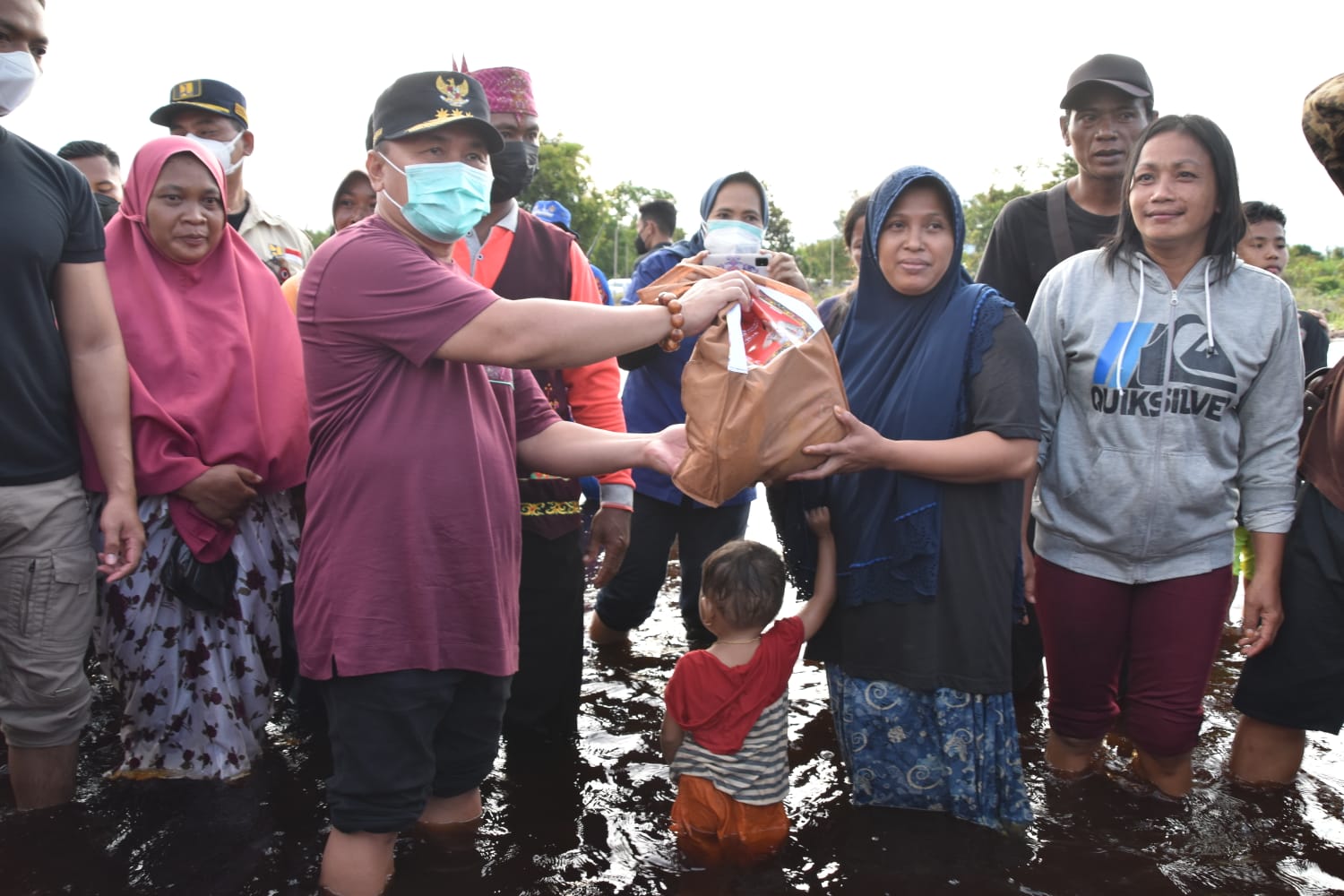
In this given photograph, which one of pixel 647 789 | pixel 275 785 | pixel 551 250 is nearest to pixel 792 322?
pixel 551 250

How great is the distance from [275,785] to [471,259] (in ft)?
6.18

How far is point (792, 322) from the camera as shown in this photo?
2.59 metres

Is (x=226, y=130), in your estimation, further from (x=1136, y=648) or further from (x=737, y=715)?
(x=1136, y=648)

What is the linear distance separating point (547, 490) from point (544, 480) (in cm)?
4

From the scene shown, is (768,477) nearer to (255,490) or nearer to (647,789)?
(647,789)

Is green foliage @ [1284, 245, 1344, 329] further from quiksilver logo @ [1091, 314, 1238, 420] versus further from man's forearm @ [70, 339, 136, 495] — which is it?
man's forearm @ [70, 339, 136, 495]

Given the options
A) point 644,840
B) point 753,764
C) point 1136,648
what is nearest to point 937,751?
point 753,764

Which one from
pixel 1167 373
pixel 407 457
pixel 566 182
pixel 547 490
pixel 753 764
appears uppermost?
pixel 566 182

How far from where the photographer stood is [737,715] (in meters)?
2.79

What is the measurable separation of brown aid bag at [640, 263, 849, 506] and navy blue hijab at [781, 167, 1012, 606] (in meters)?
0.29

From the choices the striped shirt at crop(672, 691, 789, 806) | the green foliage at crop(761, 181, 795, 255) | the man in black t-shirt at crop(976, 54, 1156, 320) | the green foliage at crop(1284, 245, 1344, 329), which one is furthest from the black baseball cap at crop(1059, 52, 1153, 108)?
the green foliage at crop(761, 181, 795, 255)

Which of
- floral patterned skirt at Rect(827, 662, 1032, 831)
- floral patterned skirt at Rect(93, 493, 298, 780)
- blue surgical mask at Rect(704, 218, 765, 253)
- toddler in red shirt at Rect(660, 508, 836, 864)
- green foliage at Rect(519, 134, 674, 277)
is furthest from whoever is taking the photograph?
green foliage at Rect(519, 134, 674, 277)

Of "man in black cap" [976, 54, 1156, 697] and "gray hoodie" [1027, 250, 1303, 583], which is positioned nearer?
"gray hoodie" [1027, 250, 1303, 583]

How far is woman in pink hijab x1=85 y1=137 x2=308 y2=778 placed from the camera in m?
3.01
